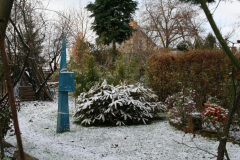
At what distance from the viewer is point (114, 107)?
524cm

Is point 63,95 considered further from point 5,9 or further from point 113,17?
point 113,17

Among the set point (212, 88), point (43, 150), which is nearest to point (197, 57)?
point (212, 88)

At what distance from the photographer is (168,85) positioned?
7.48 meters

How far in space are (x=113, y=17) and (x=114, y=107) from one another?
13.0 m

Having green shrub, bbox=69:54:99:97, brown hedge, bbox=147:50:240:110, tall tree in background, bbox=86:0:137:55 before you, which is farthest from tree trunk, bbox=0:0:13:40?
tall tree in background, bbox=86:0:137:55

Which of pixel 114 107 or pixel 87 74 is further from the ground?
pixel 87 74

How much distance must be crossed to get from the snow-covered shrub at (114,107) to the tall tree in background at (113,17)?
1149cm

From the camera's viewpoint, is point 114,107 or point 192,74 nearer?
point 114,107

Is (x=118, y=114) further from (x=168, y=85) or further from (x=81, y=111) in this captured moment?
(x=168, y=85)

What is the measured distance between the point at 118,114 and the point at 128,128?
0.57m

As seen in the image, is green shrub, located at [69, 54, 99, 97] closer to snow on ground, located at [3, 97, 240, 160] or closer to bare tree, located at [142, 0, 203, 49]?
snow on ground, located at [3, 97, 240, 160]

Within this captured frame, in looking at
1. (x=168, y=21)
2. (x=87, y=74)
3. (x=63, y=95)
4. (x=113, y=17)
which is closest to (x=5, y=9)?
(x=63, y=95)

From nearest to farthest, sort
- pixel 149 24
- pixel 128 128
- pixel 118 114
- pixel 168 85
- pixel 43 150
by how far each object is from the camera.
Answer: pixel 43 150, pixel 128 128, pixel 118 114, pixel 168 85, pixel 149 24

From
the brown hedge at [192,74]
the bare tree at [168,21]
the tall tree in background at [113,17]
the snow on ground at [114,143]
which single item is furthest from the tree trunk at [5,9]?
the bare tree at [168,21]
